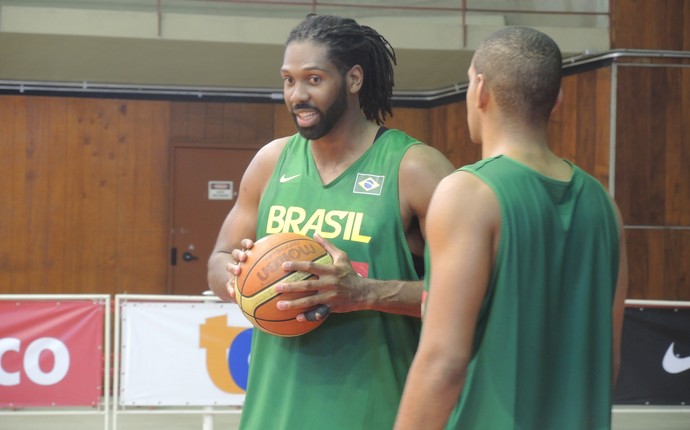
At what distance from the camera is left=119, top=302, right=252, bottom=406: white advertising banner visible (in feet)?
20.3

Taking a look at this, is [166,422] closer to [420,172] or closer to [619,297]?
[420,172]

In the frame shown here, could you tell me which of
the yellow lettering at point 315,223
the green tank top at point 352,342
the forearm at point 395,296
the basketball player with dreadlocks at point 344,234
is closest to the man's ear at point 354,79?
the basketball player with dreadlocks at point 344,234

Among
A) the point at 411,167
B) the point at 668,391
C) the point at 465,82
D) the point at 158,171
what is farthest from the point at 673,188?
the point at 411,167

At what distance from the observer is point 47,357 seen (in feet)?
20.2

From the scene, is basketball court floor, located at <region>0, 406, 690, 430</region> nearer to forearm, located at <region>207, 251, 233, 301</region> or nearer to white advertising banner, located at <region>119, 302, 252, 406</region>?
white advertising banner, located at <region>119, 302, 252, 406</region>

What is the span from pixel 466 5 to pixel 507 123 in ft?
29.8

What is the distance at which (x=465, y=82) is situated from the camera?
11719 mm

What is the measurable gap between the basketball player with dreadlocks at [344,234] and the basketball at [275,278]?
0.13 feet

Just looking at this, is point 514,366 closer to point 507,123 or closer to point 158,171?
point 507,123

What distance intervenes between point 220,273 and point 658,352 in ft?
14.4

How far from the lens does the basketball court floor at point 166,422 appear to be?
7488 millimetres

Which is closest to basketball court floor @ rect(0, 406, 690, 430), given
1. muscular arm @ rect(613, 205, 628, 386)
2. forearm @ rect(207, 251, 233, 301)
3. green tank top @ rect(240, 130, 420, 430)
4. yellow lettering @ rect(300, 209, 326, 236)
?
forearm @ rect(207, 251, 233, 301)

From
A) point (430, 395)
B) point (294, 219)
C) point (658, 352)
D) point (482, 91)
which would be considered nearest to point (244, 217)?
point (294, 219)

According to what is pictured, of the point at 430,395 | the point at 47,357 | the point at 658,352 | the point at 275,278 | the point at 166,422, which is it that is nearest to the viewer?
the point at 430,395
